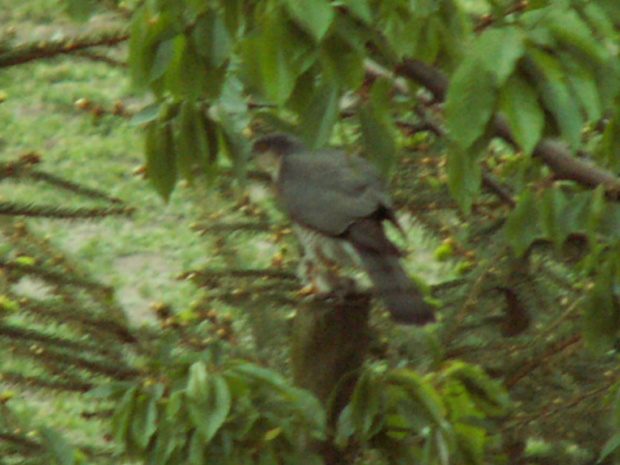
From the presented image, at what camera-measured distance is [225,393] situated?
1969 mm

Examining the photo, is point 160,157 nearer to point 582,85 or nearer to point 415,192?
point 582,85

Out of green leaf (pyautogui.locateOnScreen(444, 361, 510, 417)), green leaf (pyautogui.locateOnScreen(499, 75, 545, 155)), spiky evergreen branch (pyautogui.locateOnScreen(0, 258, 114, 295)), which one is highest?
green leaf (pyautogui.locateOnScreen(499, 75, 545, 155))

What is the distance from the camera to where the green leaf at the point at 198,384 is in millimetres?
1956

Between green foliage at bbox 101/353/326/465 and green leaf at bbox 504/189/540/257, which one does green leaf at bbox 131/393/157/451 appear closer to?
green foliage at bbox 101/353/326/465

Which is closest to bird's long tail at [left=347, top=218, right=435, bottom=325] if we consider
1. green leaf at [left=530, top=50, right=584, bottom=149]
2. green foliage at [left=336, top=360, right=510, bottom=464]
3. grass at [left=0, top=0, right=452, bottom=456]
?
green foliage at [left=336, top=360, right=510, bottom=464]

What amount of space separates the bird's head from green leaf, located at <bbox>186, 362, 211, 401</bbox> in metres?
1.79

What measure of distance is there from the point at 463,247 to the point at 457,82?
191 centimetres

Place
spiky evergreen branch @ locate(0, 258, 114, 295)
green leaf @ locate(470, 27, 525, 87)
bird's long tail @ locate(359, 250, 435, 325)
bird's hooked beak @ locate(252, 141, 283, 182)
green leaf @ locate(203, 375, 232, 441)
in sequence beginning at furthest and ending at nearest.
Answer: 1. bird's hooked beak @ locate(252, 141, 283, 182)
2. bird's long tail @ locate(359, 250, 435, 325)
3. spiky evergreen branch @ locate(0, 258, 114, 295)
4. green leaf @ locate(203, 375, 232, 441)
5. green leaf @ locate(470, 27, 525, 87)

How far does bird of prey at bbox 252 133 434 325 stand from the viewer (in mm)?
3227

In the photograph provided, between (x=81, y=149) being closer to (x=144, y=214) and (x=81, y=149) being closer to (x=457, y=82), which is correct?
(x=144, y=214)

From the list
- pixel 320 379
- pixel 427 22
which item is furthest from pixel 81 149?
pixel 427 22

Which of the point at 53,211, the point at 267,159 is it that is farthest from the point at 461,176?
the point at 267,159

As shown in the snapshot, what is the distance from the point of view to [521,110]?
141cm

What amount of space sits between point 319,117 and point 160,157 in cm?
55
